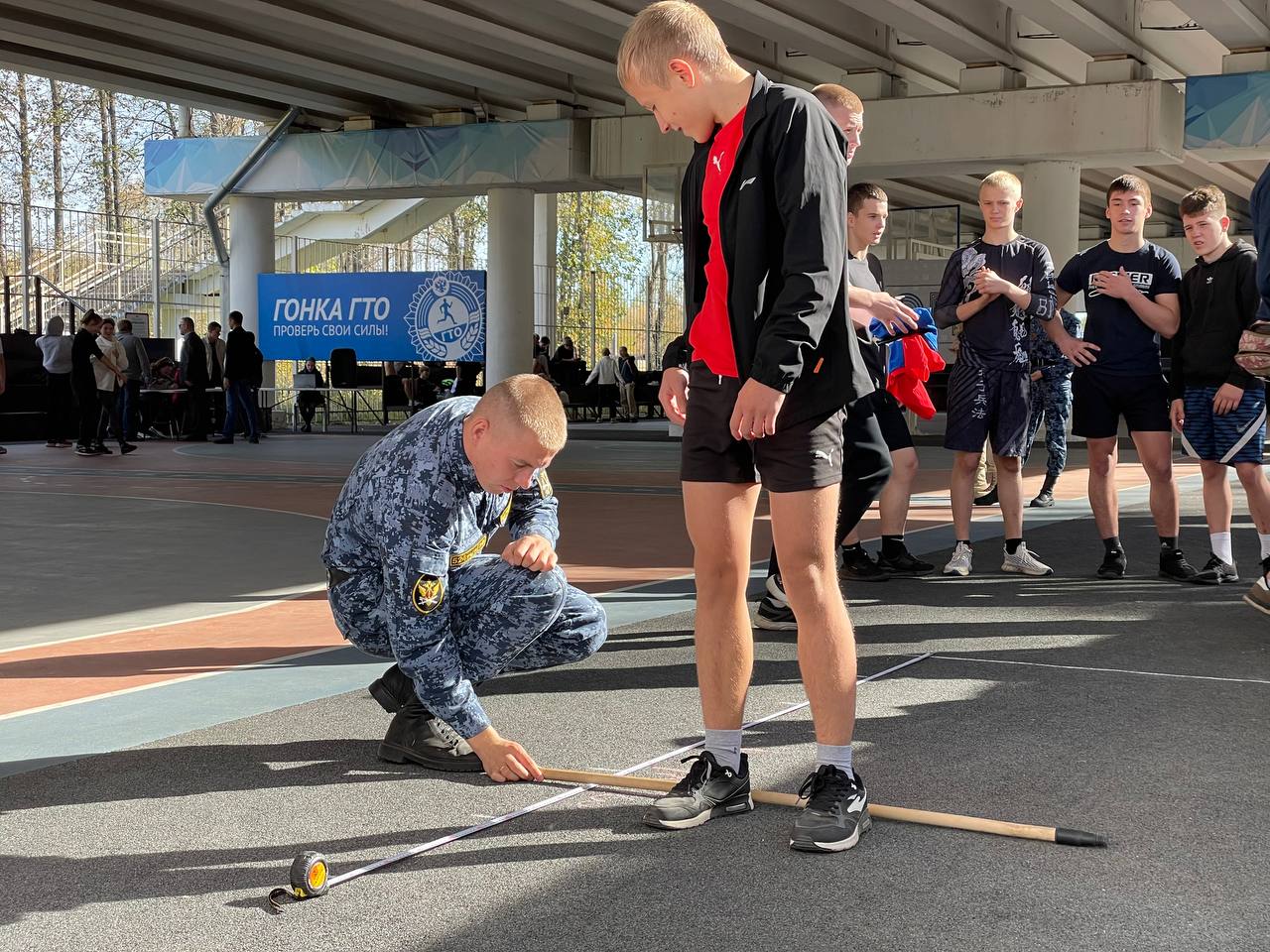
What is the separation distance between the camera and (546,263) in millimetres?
30891

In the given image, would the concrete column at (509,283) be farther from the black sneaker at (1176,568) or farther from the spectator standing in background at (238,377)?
the black sneaker at (1176,568)

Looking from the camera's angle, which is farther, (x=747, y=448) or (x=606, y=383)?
(x=606, y=383)

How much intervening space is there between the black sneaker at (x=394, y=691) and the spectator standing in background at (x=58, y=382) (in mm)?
16226

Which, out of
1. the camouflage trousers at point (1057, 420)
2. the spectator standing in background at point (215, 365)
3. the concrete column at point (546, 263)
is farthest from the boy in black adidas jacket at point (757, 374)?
the concrete column at point (546, 263)

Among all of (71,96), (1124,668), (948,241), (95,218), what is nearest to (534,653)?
(1124,668)

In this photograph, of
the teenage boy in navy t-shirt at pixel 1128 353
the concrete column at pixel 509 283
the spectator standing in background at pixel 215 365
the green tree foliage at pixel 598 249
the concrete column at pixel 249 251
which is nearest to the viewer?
the teenage boy in navy t-shirt at pixel 1128 353

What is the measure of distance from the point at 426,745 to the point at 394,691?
25 centimetres

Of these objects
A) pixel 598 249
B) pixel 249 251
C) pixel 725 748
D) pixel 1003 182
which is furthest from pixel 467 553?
pixel 598 249

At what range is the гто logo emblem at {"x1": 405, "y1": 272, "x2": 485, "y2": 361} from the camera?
2194cm

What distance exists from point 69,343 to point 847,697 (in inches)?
715

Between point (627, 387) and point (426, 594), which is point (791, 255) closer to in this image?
point (426, 594)

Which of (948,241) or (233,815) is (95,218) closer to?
(948,241)

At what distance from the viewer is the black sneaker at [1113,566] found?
683cm

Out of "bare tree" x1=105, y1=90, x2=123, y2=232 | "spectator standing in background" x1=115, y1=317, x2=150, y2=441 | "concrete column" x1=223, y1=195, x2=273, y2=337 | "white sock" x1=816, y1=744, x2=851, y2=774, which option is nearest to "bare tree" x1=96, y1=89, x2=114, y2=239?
"bare tree" x1=105, y1=90, x2=123, y2=232
